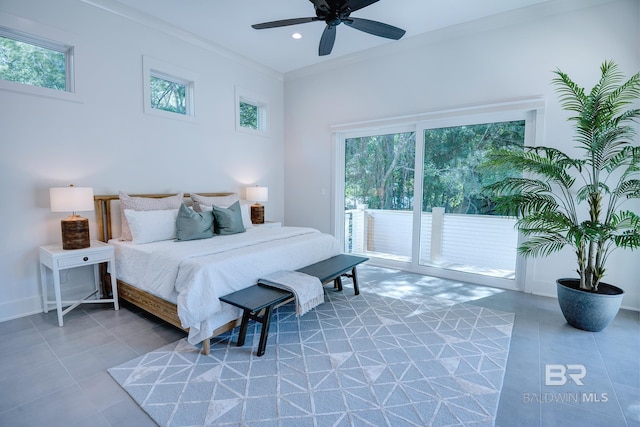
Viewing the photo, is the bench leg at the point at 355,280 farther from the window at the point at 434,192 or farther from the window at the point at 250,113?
the window at the point at 250,113

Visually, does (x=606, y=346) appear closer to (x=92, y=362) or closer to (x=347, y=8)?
(x=347, y=8)

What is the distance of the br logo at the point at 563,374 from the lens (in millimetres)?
2014

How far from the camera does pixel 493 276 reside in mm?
3910

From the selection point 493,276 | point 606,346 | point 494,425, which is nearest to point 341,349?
point 494,425

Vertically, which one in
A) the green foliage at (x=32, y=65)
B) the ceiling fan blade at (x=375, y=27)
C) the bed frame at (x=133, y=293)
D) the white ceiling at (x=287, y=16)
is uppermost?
the white ceiling at (x=287, y=16)

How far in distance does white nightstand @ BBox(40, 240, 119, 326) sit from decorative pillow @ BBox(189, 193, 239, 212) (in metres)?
1.14

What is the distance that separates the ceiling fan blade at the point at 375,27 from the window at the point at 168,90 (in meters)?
2.49

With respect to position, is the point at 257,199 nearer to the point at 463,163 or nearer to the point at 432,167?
the point at 432,167

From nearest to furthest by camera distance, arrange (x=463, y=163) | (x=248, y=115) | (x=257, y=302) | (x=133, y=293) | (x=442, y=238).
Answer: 1. (x=257, y=302)
2. (x=133, y=293)
3. (x=463, y=163)
4. (x=442, y=238)
5. (x=248, y=115)

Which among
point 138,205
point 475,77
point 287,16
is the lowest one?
point 138,205

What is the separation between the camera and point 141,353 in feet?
7.60

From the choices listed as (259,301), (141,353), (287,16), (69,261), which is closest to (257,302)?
(259,301)

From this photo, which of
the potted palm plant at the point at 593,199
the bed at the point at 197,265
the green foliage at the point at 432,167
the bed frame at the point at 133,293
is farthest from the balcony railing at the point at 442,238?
the bed frame at the point at 133,293

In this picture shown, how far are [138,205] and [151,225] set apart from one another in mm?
387
